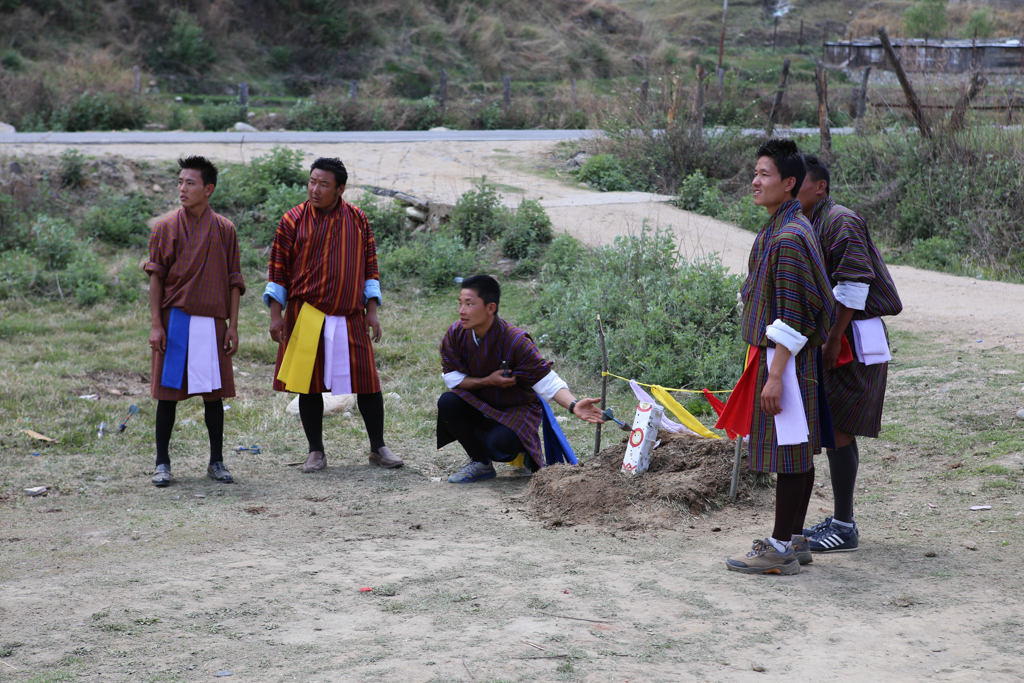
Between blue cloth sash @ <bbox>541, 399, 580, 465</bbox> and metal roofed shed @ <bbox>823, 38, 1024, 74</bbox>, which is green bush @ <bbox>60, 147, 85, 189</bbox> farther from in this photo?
metal roofed shed @ <bbox>823, 38, 1024, 74</bbox>

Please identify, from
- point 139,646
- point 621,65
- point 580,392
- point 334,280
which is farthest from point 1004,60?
point 139,646

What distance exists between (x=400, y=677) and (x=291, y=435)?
3.44 m

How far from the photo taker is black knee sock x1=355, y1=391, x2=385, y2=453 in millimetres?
4922

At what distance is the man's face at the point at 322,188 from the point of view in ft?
15.2

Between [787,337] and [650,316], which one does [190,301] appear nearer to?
[787,337]

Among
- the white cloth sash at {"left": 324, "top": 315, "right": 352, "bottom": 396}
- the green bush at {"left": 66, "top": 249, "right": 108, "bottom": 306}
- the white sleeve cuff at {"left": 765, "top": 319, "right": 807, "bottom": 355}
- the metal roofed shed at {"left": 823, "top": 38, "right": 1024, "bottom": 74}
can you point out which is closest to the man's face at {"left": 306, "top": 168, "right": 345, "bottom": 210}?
the white cloth sash at {"left": 324, "top": 315, "right": 352, "bottom": 396}

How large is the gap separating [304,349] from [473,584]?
194 cm

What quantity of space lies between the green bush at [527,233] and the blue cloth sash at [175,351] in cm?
581

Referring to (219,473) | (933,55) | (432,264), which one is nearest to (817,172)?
(219,473)

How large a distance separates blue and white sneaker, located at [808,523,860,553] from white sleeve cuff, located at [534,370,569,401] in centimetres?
149

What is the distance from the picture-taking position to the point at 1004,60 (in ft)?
107

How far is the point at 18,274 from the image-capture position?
9000 mm

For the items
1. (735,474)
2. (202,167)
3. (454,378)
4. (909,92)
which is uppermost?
(909,92)

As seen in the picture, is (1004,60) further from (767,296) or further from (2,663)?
(2,663)
